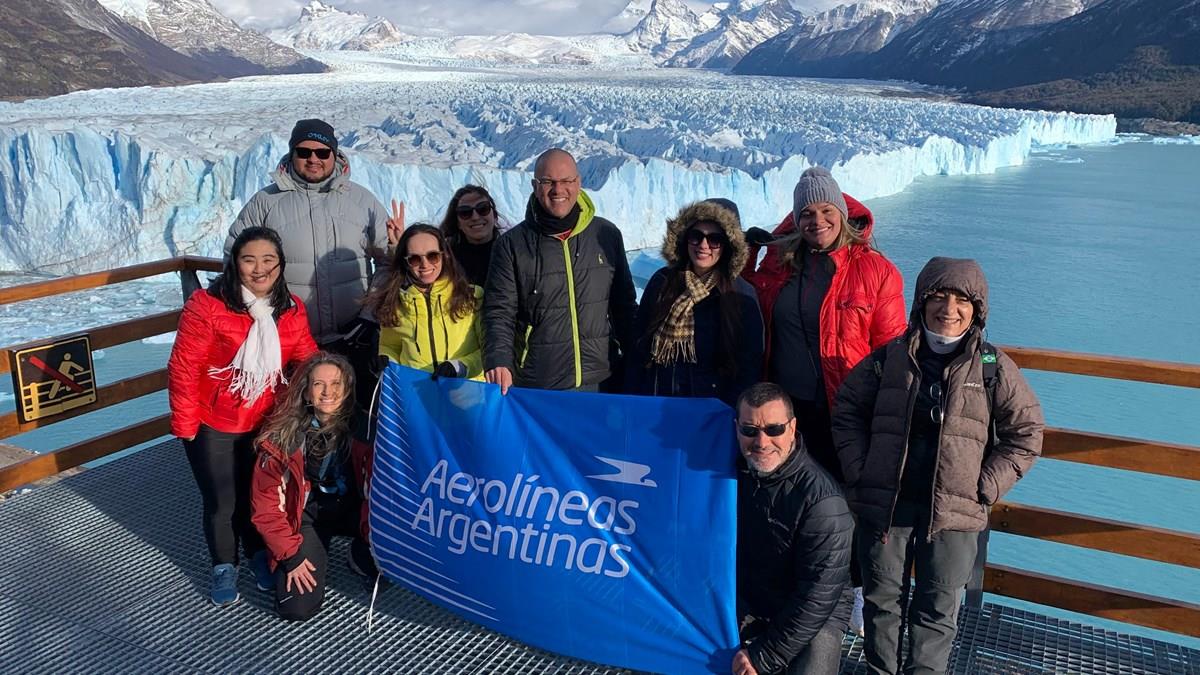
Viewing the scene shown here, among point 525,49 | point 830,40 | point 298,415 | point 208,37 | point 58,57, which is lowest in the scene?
point 298,415

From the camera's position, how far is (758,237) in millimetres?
2293

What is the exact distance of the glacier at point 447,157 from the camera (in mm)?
12125

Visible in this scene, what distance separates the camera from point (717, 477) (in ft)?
6.47

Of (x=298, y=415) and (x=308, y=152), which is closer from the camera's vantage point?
(x=298, y=415)

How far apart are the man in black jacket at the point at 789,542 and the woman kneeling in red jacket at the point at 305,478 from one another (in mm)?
1137

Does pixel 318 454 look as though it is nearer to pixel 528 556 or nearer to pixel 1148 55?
pixel 528 556

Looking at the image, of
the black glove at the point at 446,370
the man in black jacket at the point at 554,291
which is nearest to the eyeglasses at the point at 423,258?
the man in black jacket at the point at 554,291

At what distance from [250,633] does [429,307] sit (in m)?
0.97

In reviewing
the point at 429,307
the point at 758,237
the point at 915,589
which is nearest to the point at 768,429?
the point at 915,589

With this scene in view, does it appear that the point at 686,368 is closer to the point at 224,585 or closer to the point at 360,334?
the point at 360,334

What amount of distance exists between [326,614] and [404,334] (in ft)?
2.58

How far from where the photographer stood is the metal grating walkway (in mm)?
2086

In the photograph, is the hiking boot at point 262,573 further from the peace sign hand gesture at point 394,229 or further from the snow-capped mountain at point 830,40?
the snow-capped mountain at point 830,40

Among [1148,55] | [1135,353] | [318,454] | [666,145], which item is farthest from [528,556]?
[1148,55]
